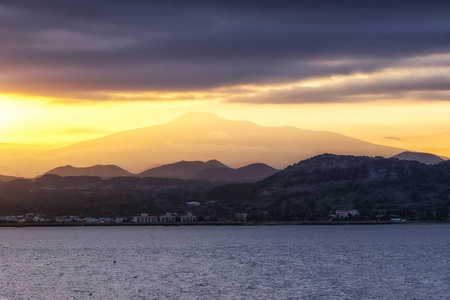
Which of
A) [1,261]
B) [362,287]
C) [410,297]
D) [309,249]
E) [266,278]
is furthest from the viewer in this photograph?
[309,249]

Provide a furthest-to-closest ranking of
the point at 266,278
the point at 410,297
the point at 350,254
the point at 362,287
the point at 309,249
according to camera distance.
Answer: the point at 309,249 < the point at 350,254 < the point at 266,278 < the point at 362,287 < the point at 410,297

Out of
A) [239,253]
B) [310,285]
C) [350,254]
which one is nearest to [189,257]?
[239,253]

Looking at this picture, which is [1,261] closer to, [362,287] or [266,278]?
[266,278]

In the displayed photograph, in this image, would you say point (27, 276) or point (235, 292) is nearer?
point (235, 292)

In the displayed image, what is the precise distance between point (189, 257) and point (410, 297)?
218ft

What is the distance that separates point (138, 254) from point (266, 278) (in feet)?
191

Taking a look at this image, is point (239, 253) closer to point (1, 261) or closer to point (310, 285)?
point (1, 261)

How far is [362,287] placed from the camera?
96.8 m

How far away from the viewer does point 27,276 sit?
111 metres

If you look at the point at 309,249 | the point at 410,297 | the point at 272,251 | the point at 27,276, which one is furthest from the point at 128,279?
the point at 309,249

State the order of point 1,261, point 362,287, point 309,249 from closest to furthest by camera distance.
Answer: point 362,287 → point 1,261 → point 309,249

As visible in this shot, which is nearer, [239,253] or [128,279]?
[128,279]

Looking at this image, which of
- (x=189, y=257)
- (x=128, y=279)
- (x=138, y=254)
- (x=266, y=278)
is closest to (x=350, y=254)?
(x=189, y=257)

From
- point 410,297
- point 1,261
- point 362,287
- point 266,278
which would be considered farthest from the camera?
point 1,261
